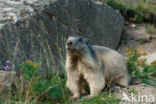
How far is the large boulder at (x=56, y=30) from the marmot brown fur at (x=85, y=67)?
1.25 ft

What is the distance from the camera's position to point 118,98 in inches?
207

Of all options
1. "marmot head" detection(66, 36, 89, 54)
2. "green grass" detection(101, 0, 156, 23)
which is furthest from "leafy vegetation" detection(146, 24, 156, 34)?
"marmot head" detection(66, 36, 89, 54)

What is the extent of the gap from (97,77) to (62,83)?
34.4 inches

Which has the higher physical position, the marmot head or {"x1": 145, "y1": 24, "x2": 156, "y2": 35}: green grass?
the marmot head

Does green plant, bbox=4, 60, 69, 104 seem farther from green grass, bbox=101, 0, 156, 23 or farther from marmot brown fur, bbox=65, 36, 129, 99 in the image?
green grass, bbox=101, 0, 156, 23

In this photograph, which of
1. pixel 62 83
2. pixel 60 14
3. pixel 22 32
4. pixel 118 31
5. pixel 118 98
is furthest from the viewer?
pixel 118 31

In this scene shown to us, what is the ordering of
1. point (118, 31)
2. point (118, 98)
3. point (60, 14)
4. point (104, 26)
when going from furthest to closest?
1. point (118, 31)
2. point (104, 26)
3. point (60, 14)
4. point (118, 98)

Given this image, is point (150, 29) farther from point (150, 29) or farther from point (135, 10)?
point (135, 10)

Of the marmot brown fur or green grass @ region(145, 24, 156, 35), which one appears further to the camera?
green grass @ region(145, 24, 156, 35)

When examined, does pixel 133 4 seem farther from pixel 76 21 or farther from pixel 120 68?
pixel 120 68

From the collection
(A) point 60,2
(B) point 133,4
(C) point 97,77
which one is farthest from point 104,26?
(C) point 97,77

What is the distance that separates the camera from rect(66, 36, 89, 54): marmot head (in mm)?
5008

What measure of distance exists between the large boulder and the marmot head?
22.3 inches

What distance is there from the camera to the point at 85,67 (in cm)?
540
